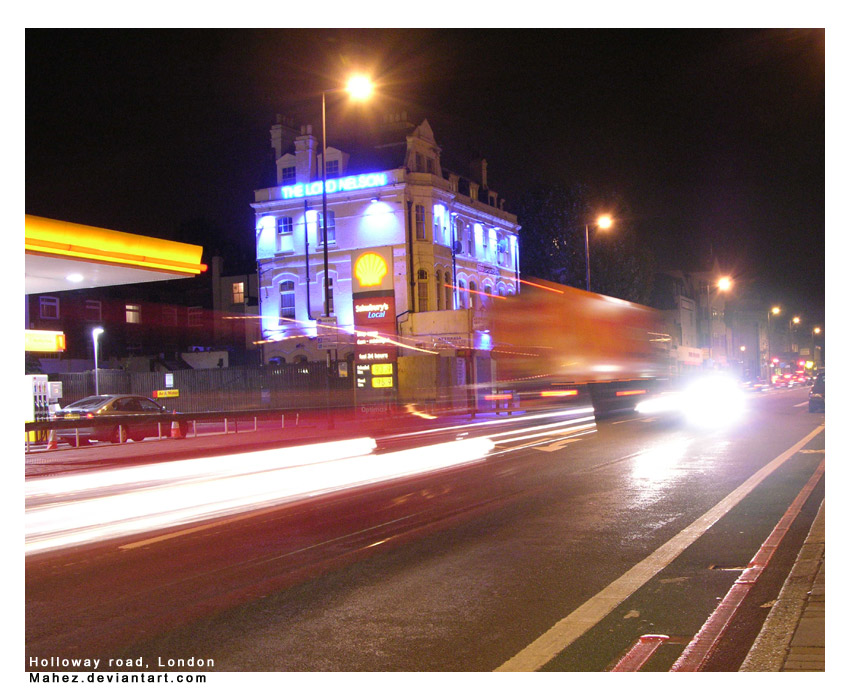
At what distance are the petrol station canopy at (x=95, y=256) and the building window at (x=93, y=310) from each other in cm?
4007

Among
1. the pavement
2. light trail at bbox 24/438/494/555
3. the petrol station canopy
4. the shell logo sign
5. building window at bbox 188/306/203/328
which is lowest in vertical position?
light trail at bbox 24/438/494/555

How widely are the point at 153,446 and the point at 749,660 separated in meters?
19.9

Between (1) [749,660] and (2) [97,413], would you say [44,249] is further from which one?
(2) [97,413]

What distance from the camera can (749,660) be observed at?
5.04m

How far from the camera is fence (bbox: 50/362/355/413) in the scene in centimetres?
3669

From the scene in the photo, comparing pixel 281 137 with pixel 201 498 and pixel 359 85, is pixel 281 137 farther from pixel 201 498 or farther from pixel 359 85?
pixel 201 498

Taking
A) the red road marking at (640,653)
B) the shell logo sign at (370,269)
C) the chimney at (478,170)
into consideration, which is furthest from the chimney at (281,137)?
the red road marking at (640,653)

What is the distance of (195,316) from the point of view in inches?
2344

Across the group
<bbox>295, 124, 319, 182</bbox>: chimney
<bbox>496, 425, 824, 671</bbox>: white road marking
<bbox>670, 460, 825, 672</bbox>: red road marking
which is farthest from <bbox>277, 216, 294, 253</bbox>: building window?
<bbox>670, 460, 825, 672</bbox>: red road marking

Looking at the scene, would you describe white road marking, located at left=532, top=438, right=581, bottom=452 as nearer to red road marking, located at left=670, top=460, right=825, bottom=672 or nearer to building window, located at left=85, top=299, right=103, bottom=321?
red road marking, located at left=670, top=460, right=825, bottom=672

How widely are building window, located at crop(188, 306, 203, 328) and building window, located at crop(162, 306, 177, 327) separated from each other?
1.06 m

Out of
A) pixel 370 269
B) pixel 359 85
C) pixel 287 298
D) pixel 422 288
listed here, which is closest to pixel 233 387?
pixel 287 298

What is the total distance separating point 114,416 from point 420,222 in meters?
27.4
